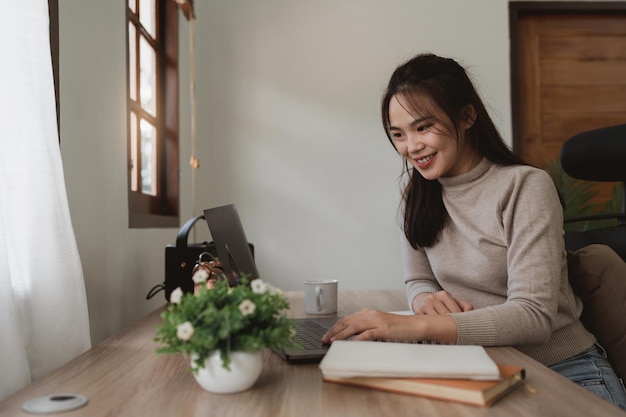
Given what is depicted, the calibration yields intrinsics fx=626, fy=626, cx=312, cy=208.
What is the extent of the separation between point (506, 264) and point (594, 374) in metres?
0.25

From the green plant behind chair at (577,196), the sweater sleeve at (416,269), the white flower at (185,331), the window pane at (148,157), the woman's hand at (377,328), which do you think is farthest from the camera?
the green plant behind chair at (577,196)

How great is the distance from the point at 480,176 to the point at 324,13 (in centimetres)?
214

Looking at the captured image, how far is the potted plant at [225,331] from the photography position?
0.66m

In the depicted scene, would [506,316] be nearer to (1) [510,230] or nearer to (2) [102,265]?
(1) [510,230]

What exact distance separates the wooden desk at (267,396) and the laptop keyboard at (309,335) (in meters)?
0.07

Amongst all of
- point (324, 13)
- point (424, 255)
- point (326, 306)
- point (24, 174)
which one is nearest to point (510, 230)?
point (424, 255)

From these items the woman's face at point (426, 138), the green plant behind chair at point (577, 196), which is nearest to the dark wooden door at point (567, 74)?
the green plant behind chair at point (577, 196)

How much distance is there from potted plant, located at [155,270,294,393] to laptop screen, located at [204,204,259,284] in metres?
0.58

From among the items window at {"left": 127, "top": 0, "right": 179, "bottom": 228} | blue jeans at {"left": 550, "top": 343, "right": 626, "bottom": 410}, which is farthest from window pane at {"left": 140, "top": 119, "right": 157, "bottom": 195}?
blue jeans at {"left": 550, "top": 343, "right": 626, "bottom": 410}

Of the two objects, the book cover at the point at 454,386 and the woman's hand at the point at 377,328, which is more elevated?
the woman's hand at the point at 377,328

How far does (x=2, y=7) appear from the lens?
949 mm

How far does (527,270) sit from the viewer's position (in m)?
1.09

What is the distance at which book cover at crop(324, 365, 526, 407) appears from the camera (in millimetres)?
663

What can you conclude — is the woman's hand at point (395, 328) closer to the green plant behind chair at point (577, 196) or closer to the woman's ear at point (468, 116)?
the woman's ear at point (468, 116)
